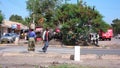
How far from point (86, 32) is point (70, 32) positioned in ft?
6.05

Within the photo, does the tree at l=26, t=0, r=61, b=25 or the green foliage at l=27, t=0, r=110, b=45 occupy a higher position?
the tree at l=26, t=0, r=61, b=25

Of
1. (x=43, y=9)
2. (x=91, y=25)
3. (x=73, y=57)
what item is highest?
(x=43, y=9)

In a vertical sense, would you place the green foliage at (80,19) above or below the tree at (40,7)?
below

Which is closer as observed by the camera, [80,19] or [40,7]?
[80,19]

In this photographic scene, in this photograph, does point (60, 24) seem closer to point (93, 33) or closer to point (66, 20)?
point (66, 20)

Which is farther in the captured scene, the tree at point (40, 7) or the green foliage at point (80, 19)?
the tree at point (40, 7)

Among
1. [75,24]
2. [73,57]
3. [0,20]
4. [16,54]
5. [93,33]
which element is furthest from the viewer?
[0,20]

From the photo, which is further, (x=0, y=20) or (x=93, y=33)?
(x=0, y=20)

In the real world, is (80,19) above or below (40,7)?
below

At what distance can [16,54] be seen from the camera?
2205 centimetres

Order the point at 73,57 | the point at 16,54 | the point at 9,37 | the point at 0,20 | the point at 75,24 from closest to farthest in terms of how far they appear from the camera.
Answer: the point at 73,57
the point at 16,54
the point at 75,24
the point at 9,37
the point at 0,20

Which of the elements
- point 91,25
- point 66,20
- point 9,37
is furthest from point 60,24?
point 9,37

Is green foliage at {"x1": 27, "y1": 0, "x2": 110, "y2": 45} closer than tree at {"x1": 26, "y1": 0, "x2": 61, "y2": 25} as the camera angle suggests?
Yes

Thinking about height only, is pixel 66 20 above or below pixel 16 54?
above
